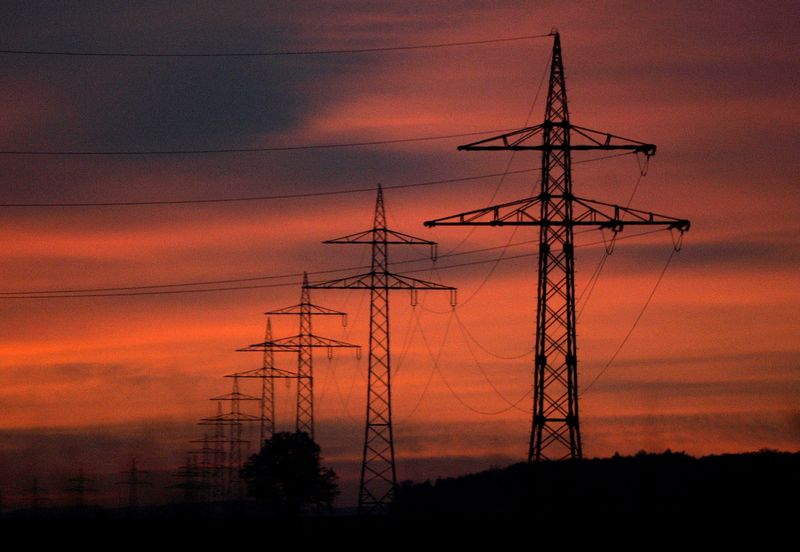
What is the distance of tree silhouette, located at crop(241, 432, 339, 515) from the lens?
158 metres

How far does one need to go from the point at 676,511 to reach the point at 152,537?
26.9m

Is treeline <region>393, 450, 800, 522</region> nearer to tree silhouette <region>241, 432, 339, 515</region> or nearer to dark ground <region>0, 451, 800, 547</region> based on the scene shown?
dark ground <region>0, 451, 800, 547</region>

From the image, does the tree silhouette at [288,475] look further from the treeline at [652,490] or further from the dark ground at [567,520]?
the dark ground at [567,520]

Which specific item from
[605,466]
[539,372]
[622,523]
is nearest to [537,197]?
[539,372]

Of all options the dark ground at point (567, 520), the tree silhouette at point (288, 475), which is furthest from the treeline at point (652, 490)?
the tree silhouette at point (288, 475)

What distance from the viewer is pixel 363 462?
86.7 metres

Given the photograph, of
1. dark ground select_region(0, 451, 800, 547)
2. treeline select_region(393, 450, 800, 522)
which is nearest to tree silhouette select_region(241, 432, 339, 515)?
treeline select_region(393, 450, 800, 522)

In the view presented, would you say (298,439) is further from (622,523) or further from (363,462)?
(622,523)

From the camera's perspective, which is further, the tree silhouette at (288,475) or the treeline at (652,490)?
the tree silhouette at (288,475)

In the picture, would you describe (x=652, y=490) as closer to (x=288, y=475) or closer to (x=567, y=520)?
(x=567, y=520)

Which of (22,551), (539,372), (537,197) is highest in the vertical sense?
(537,197)

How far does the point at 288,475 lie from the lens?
158875 millimetres

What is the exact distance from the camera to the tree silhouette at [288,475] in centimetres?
15812

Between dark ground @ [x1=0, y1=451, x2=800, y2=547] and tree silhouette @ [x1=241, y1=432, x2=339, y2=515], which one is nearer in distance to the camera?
dark ground @ [x1=0, y1=451, x2=800, y2=547]
